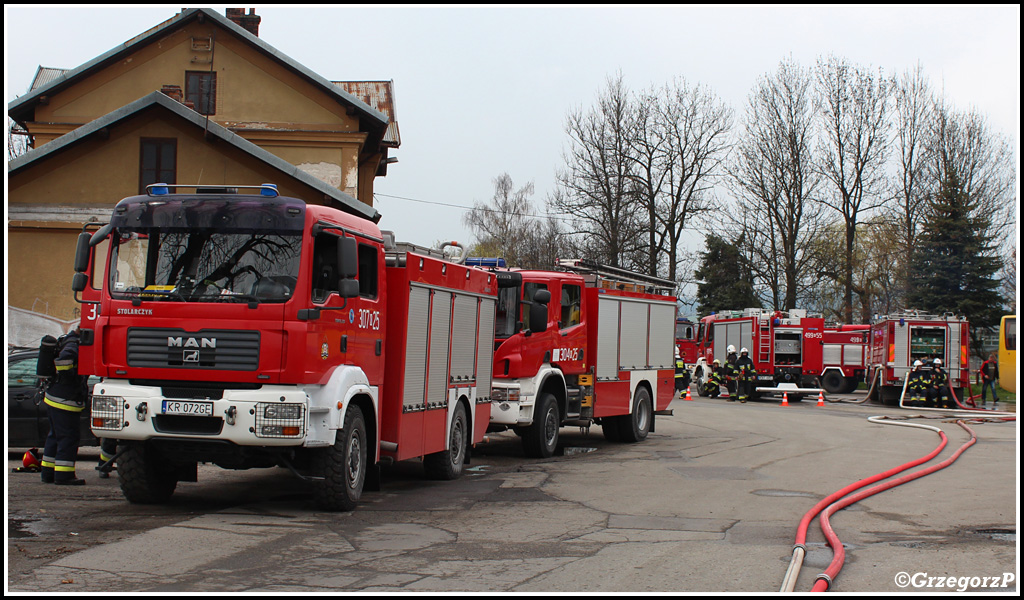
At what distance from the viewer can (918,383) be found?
29.8 m

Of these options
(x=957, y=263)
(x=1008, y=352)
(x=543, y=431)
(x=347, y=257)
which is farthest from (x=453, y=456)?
(x=957, y=263)

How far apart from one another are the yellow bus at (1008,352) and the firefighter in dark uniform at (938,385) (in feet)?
5.25

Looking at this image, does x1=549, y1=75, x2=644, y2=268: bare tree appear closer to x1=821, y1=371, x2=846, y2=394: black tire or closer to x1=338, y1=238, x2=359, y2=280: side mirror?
x1=821, y1=371, x2=846, y2=394: black tire

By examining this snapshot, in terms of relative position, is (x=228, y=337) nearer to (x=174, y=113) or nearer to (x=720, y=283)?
(x=174, y=113)

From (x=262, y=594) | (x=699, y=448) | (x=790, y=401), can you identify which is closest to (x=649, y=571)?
(x=262, y=594)

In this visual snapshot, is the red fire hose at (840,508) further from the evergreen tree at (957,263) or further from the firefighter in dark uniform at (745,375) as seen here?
the evergreen tree at (957,263)

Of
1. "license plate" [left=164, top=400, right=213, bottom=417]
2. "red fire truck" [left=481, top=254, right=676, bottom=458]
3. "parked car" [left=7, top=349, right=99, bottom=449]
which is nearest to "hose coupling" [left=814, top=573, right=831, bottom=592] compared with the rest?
"license plate" [left=164, top=400, right=213, bottom=417]

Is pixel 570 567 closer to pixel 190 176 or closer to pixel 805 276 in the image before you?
pixel 190 176

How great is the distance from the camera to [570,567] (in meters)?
6.70

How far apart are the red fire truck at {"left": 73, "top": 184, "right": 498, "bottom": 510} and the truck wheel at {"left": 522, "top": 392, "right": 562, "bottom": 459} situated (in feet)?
15.8

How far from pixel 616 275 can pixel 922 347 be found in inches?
733

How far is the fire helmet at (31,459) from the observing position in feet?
37.6

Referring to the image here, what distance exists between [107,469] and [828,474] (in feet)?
28.5

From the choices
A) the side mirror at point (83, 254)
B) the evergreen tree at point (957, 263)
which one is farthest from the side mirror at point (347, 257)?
the evergreen tree at point (957, 263)
